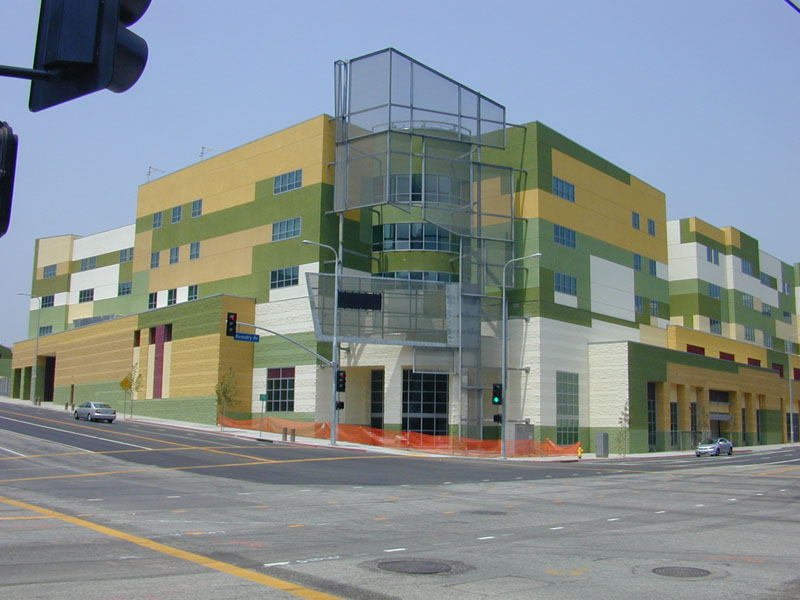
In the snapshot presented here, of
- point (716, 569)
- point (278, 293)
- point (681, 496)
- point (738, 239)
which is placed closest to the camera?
point (716, 569)

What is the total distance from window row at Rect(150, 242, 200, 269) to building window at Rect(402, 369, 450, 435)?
25.2 meters

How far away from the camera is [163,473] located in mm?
30203

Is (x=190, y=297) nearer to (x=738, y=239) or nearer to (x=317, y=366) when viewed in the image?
(x=317, y=366)

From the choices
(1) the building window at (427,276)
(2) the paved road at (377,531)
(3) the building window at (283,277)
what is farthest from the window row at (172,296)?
(2) the paved road at (377,531)

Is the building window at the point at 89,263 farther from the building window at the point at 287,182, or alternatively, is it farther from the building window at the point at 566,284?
the building window at the point at 566,284

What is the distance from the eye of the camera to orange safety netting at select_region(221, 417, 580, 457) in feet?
170

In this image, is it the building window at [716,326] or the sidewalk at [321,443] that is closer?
the sidewalk at [321,443]

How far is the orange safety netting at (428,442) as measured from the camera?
5172 cm

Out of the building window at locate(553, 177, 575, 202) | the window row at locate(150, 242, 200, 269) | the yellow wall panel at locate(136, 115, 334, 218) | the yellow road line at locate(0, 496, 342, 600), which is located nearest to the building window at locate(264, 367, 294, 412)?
the yellow wall panel at locate(136, 115, 334, 218)

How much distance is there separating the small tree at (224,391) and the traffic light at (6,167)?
57598 mm

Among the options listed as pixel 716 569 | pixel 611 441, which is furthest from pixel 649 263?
pixel 716 569

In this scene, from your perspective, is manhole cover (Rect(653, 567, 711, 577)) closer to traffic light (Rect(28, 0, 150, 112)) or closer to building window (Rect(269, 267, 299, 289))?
traffic light (Rect(28, 0, 150, 112))

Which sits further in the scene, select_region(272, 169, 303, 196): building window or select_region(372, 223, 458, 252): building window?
select_region(272, 169, 303, 196): building window

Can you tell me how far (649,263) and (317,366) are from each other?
34.1 m
